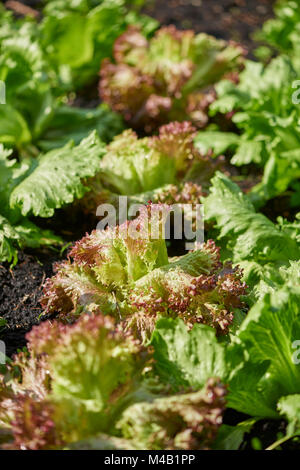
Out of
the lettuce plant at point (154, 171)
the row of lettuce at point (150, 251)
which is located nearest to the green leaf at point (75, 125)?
the row of lettuce at point (150, 251)

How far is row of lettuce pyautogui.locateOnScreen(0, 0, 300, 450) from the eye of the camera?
203 centimetres

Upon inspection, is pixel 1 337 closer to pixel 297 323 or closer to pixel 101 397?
pixel 101 397

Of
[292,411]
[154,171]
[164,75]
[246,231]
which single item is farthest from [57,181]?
[164,75]

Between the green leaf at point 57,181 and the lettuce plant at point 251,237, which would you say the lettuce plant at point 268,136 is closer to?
the lettuce plant at point 251,237

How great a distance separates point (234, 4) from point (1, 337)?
595cm

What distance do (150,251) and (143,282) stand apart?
18 centimetres

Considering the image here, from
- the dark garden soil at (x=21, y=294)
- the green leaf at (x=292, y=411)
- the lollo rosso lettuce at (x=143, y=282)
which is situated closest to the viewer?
the green leaf at (x=292, y=411)

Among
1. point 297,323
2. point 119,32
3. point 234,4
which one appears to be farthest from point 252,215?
point 234,4

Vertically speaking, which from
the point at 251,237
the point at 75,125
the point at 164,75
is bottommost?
the point at 251,237

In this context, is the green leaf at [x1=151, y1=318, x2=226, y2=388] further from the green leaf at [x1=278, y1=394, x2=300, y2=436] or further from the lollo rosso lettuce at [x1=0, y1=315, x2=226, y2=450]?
the green leaf at [x1=278, y1=394, x2=300, y2=436]

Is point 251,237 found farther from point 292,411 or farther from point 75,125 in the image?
point 75,125

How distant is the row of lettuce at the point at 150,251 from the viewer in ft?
6.64

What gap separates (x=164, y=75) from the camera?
186 inches
